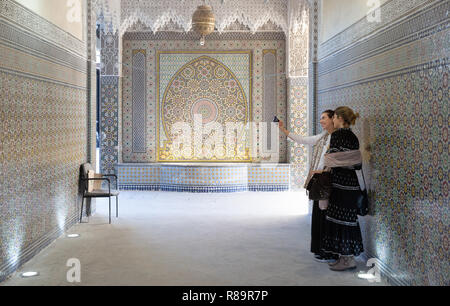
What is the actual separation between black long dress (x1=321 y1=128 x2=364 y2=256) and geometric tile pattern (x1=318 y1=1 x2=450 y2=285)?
0.62 ft

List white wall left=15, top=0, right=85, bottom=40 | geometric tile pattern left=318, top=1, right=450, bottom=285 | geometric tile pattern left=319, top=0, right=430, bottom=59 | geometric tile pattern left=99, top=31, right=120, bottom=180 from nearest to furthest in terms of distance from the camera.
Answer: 1. geometric tile pattern left=318, top=1, right=450, bottom=285
2. geometric tile pattern left=319, top=0, right=430, bottom=59
3. white wall left=15, top=0, right=85, bottom=40
4. geometric tile pattern left=99, top=31, right=120, bottom=180

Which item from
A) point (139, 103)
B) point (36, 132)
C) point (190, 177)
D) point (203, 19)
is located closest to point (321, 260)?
point (36, 132)

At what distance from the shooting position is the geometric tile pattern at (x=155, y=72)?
857 cm

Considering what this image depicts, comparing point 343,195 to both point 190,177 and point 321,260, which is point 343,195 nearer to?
point 321,260

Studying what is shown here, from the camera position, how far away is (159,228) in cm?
542

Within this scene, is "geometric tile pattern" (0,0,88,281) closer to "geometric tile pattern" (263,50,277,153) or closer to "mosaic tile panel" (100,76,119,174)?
"mosaic tile panel" (100,76,119,174)

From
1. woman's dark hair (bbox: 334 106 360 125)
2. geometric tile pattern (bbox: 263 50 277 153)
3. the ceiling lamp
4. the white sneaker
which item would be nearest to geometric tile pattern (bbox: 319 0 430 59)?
woman's dark hair (bbox: 334 106 360 125)

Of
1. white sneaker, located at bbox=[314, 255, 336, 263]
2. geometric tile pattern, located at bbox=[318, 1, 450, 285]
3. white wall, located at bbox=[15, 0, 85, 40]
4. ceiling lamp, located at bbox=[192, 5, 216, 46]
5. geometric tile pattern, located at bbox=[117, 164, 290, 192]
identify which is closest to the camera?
geometric tile pattern, located at bbox=[318, 1, 450, 285]

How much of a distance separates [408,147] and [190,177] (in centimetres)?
524

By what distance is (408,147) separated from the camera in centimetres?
321

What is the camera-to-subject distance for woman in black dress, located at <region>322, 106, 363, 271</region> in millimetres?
3688
